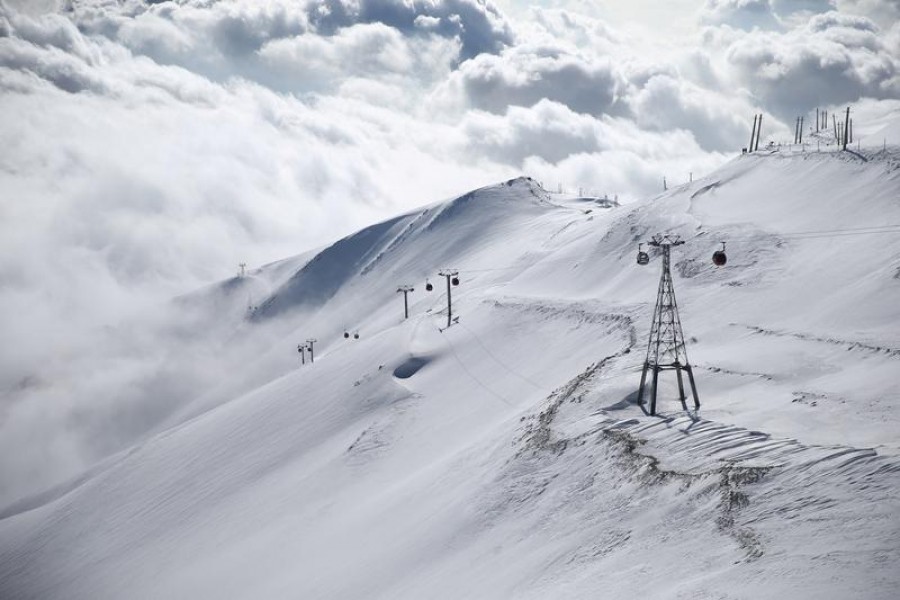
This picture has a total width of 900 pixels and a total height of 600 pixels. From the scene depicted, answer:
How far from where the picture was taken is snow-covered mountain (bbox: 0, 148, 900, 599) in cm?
2397

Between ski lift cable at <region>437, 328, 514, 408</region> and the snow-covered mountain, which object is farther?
ski lift cable at <region>437, 328, 514, 408</region>

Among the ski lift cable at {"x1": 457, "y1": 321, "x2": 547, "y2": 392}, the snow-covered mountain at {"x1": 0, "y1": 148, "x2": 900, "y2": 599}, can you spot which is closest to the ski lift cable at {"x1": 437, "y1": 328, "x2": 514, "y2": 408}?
the snow-covered mountain at {"x1": 0, "y1": 148, "x2": 900, "y2": 599}

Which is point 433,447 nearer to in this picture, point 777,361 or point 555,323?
point 555,323

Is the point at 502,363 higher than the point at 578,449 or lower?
higher

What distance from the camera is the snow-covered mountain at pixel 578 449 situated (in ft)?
78.6

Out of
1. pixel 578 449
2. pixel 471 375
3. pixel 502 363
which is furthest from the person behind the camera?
pixel 471 375

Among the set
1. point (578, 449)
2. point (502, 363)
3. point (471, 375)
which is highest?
point (502, 363)

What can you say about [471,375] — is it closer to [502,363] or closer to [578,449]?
[502,363]

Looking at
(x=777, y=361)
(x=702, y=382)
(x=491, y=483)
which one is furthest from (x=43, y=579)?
(x=777, y=361)

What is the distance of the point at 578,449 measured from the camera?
3569cm

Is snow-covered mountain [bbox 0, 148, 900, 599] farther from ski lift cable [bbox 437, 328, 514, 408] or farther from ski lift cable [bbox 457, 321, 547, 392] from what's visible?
ski lift cable [bbox 457, 321, 547, 392]

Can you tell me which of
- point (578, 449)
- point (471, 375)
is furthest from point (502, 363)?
point (578, 449)

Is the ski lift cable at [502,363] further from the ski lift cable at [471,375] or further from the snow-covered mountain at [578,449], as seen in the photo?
the ski lift cable at [471,375]

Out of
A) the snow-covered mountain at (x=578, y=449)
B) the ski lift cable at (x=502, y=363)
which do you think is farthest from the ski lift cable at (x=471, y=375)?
the ski lift cable at (x=502, y=363)
